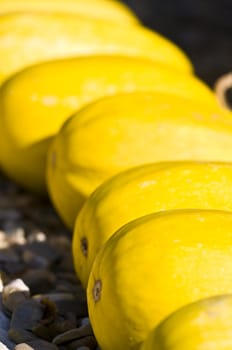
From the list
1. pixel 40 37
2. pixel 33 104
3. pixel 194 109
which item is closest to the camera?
pixel 194 109

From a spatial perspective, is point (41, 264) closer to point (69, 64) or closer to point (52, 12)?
point (69, 64)

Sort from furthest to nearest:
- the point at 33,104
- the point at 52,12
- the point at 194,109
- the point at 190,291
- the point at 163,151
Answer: the point at 52,12 → the point at 33,104 → the point at 194,109 → the point at 163,151 → the point at 190,291

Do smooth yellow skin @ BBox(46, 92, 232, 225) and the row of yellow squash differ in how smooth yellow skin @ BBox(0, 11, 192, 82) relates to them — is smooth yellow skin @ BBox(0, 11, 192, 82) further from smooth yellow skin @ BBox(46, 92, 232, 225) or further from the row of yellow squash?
smooth yellow skin @ BBox(46, 92, 232, 225)

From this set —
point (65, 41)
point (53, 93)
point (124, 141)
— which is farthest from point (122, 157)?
point (65, 41)

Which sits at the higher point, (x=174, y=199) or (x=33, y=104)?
(x=174, y=199)

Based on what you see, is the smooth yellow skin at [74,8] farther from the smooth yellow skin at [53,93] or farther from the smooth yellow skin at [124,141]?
the smooth yellow skin at [124,141]

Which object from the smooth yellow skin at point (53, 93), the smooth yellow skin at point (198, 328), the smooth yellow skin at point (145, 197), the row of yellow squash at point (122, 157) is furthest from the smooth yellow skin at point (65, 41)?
the smooth yellow skin at point (198, 328)

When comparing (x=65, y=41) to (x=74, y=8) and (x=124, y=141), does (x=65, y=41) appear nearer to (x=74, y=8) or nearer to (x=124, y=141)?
(x=74, y=8)

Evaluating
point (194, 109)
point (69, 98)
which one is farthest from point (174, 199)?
point (69, 98)
